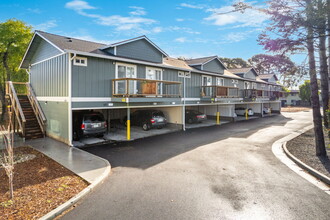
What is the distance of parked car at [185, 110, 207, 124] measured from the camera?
1920 cm

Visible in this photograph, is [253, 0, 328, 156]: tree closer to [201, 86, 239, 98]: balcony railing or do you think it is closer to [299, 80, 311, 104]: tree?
[201, 86, 239, 98]: balcony railing

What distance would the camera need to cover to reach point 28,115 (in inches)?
527

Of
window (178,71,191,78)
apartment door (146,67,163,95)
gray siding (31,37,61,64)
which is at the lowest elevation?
apartment door (146,67,163,95)

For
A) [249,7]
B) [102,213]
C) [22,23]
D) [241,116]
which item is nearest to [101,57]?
[249,7]

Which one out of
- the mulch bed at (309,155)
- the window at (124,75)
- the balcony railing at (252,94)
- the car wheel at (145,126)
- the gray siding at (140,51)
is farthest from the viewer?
the balcony railing at (252,94)

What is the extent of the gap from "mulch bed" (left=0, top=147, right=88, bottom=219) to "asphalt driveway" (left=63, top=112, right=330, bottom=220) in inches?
26.1

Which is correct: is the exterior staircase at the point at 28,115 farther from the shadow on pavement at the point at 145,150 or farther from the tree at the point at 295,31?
the tree at the point at 295,31

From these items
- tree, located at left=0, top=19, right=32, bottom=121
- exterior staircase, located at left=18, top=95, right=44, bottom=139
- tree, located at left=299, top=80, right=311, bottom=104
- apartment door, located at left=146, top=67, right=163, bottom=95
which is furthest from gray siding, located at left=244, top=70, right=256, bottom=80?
tree, located at left=299, top=80, right=311, bottom=104

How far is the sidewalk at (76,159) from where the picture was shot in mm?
6525

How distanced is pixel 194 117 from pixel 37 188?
15.4 meters

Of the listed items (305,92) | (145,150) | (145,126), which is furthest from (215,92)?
(305,92)

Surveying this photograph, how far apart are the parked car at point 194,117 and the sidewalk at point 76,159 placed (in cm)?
1211

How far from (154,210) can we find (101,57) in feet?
30.7

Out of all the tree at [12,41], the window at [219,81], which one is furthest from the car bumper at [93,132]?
the tree at [12,41]
